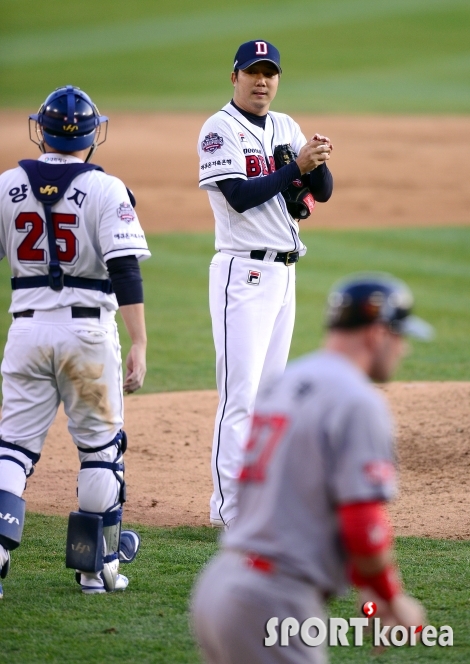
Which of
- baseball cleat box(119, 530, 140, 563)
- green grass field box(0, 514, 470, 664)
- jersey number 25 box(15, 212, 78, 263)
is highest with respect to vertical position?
jersey number 25 box(15, 212, 78, 263)

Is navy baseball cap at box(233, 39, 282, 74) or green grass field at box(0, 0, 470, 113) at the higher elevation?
green grass field at box(0, 0, 470, 113)

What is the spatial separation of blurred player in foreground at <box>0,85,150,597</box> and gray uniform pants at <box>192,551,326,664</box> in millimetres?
1779

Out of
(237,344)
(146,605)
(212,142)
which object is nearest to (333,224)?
(212,142)

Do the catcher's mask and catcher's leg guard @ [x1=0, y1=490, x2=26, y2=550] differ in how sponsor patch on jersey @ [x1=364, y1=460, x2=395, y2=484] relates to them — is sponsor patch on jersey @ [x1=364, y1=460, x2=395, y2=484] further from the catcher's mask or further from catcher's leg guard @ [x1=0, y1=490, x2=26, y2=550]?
the catcher's mask

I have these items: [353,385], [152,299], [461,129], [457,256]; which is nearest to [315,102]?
[461,129]

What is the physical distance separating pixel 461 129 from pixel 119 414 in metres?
22.7

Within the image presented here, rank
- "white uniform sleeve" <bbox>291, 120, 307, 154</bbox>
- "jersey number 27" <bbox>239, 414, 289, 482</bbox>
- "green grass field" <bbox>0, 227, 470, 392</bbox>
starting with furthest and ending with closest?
"green grass field" <bbox>0, 227, 470, 392</bbox> → "white uniform sleeve" <bbox>291, 120, 307, 154</bbox> → "jersey number 27" <bbox>239, 414, 289, 482</bbox>

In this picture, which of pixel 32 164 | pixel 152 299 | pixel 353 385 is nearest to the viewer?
pixel 353 385

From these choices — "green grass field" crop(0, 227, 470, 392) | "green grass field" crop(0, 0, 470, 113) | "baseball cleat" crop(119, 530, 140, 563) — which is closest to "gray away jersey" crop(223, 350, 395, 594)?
"baseball cleat" crop(119, 530, 140, 563)

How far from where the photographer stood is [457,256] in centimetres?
1430

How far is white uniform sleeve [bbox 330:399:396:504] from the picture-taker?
94.3 inches

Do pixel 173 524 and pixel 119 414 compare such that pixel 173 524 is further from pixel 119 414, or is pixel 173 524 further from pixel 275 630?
pixel 275 630

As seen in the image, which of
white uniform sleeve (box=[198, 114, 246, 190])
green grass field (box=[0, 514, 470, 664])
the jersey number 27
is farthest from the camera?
white uniform sleeve (box=[198, 114, 246, 190])

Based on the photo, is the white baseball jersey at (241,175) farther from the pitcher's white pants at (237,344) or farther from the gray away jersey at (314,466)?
the gray away jersey at (314,466)
